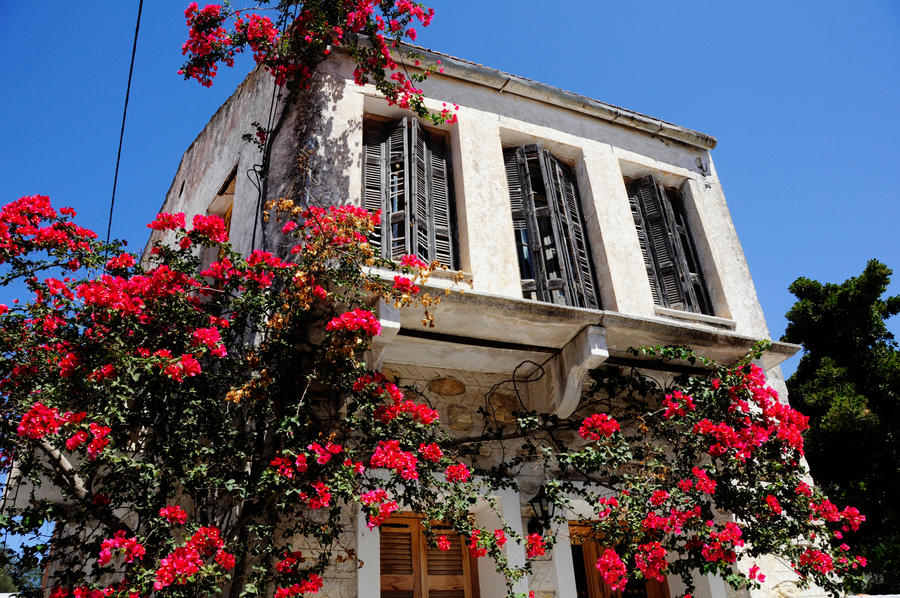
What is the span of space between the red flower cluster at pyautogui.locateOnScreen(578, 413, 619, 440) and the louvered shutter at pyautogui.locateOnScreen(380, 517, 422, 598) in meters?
1.70

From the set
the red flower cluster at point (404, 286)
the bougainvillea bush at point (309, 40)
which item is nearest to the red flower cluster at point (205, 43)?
the bougainvillea bush at point (309, 40)

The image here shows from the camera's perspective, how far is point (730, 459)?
5.17 metres

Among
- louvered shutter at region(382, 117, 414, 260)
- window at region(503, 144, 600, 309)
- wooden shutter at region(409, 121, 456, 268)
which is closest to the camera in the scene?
louvered shutter at region(382, 117, 414, 260)

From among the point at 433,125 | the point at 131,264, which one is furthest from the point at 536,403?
the point at 131,264

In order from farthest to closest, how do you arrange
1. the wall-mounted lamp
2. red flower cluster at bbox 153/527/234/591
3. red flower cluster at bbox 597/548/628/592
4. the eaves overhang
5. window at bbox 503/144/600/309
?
1. the eaves overhang
2. window at bbox 503/144/600/309
3. the wall-mounted lamp
4. red flower cluster at bbox 597/548/628/592
5. red flower cluster at bbox 153/527/234/591

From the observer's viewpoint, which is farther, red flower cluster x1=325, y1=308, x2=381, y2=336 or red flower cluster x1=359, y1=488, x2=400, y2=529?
red flower cluster x1=325, y1=308, x2=381, y2=336

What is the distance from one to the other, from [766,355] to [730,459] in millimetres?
1513

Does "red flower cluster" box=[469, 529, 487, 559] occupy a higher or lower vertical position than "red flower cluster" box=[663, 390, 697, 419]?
lower

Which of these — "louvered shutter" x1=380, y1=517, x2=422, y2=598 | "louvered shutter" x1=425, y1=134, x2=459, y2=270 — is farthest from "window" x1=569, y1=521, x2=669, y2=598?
"louvered shutter" x1=425, y1=134, x2=459, y2=270

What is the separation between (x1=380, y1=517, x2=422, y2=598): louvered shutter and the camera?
5.31 meters

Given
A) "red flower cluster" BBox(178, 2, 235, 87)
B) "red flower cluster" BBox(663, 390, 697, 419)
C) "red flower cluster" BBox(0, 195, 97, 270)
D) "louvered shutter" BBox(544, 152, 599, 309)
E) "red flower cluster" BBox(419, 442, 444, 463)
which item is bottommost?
"red flower cluster" BBox(419, 442, 444, 463)

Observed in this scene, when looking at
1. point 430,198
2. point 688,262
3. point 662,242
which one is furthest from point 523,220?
point 688,262

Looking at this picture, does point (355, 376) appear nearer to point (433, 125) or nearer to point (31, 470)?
point (31, 470)

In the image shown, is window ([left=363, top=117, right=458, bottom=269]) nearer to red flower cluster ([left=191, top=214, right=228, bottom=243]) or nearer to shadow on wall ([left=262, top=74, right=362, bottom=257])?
shadow on wall ([left=262, top=74, right=362, bottom=257])
